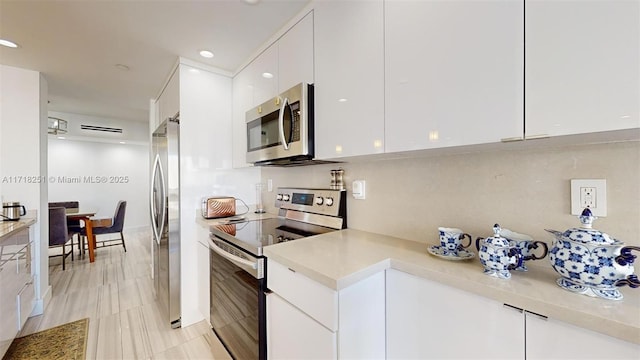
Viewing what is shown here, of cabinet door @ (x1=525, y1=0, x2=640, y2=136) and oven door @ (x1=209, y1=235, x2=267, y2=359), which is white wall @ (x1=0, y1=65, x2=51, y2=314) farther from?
cabinet door @ (x1=525, y1=0, x2=640, y2=136)

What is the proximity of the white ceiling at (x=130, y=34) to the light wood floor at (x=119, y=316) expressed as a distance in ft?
7.26

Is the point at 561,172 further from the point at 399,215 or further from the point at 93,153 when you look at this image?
the point at 93,153

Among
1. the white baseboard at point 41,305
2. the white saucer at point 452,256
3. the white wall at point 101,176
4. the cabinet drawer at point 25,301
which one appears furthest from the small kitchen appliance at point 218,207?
the white wall at point 101,176

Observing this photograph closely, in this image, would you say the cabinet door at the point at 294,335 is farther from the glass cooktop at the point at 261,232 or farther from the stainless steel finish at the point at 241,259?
the glass cooktop at the point at 261,232

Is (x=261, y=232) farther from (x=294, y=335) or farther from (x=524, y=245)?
(x=524, y=245)

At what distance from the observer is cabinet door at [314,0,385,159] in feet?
3.59

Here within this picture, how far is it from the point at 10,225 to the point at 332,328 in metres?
2.60

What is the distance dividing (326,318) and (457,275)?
456 mm

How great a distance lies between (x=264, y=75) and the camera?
1858mm

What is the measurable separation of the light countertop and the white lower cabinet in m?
0.05

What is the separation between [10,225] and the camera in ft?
6.09

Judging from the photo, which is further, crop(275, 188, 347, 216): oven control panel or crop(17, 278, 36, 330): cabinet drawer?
crop(17, 278, 36, 330): cabinet drawer

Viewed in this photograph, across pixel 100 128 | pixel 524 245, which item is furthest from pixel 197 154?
pixel 100 128

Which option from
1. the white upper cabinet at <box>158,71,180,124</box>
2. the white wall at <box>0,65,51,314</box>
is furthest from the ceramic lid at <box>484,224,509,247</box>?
the white wall at <box>0,65,51,314</box>
